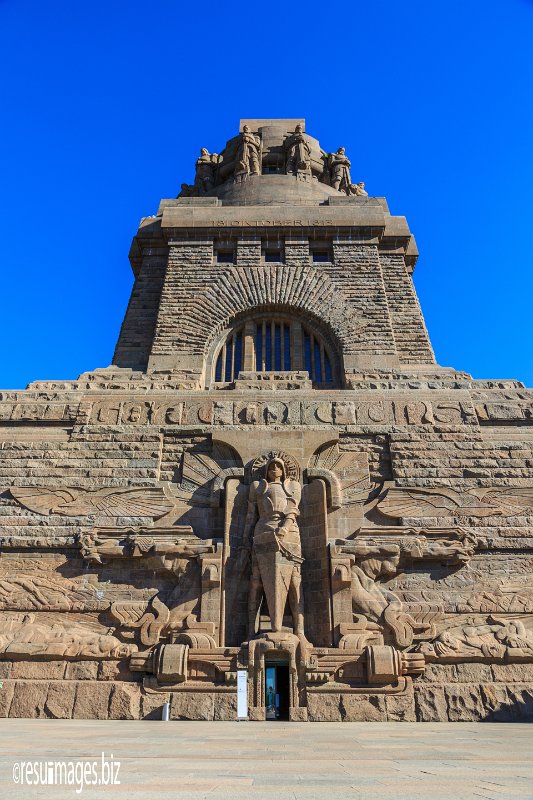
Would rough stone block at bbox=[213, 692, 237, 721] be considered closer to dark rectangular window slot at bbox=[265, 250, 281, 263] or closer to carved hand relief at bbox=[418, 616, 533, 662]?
carved hand relief at bbox=[418, 616, 533, 662]

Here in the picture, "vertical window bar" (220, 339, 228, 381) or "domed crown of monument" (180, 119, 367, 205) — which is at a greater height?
"domed crown of monument" (180, 119, 367, 205)

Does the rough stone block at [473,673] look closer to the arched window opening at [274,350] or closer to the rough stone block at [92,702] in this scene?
the rough stone block at [92,702]

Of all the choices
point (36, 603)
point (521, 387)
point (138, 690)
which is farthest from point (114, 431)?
point (521, 387)

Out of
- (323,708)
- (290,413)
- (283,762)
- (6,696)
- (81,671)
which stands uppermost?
(290,413)

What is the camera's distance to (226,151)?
86.3 feet

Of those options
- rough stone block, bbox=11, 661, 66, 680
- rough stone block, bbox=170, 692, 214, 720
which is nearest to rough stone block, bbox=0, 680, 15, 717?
rough stone block, bbox=11, 661, 66, 680

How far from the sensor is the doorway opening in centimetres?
962

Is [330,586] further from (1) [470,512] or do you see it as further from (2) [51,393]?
(2) [51,393]

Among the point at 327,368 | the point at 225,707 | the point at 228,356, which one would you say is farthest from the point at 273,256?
the point at 225,707

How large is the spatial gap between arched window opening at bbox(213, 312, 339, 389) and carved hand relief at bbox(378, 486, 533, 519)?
223 inches

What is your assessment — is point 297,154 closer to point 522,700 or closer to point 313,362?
point 313,362

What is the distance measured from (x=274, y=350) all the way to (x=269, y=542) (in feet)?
26.9

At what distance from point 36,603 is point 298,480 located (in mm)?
5674

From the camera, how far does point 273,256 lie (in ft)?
61.3
